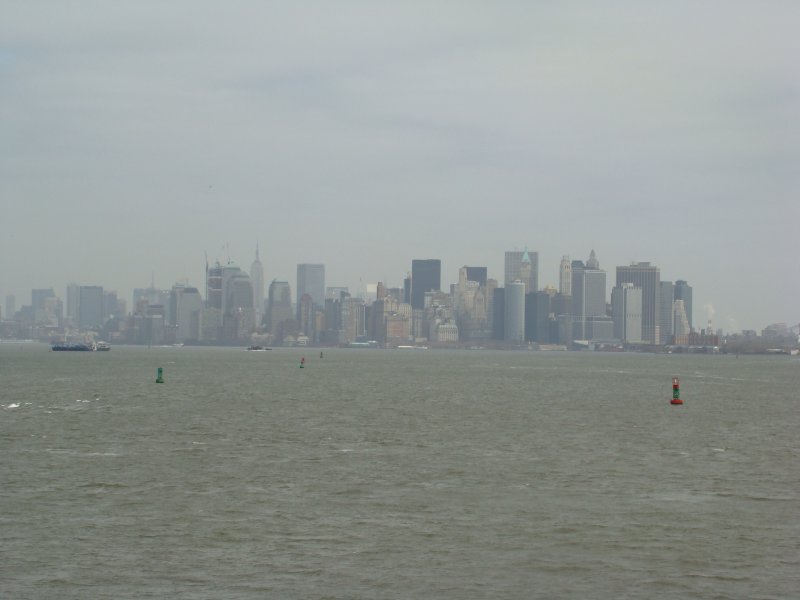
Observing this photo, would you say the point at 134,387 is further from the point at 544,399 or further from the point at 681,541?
the point at 681,541

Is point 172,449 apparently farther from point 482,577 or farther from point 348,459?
point 482,577

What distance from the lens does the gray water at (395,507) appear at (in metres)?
30.6

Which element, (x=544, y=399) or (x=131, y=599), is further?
(x=544, y=399)

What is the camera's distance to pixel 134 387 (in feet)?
446

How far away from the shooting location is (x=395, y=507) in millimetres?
41156

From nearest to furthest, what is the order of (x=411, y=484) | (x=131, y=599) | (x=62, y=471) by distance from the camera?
(x=131, y=599) → (x=411, y=484) → (x=62, y=471)

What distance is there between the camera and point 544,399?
11625 centimetres

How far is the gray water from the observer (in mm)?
30594

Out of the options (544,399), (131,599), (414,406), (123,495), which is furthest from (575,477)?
(544,399)

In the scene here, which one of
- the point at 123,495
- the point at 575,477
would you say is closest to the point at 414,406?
the point at 575,477

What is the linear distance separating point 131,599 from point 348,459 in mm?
28011

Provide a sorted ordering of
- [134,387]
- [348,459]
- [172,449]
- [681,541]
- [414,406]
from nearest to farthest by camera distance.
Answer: [681,541] → [348,459] → [172,449] → [414,406] → [134,387]

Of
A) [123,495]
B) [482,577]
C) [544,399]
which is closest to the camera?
[482,577]

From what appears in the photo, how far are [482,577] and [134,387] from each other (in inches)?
4345
